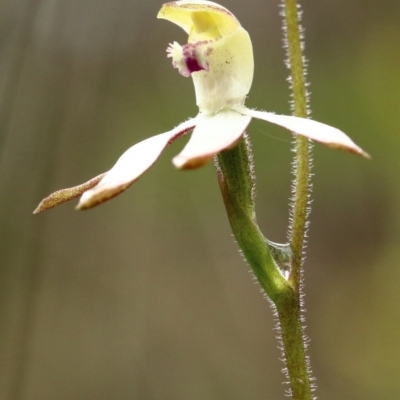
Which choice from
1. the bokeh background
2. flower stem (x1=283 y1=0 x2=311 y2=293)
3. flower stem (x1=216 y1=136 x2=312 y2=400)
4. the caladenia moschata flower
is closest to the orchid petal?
the caladenia moschata flower

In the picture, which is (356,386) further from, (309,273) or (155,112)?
(155,112)

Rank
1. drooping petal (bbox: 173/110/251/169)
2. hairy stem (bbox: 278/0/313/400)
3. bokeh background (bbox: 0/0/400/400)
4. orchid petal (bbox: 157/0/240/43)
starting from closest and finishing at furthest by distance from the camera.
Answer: drooping petal (bbox: 173/110/251/169) → hairy stem (bbox: 278/0/313/400) → orchid petal (bbox: 157/0/240/43) → bokeh background (bbox: 0/0/400/400)

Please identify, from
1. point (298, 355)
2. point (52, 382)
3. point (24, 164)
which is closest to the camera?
point (298, 355)

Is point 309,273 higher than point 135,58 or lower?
lower

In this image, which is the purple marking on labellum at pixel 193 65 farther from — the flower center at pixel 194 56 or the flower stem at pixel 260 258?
the flower stem at pixel 260 258

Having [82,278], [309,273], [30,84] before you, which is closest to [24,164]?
[30,84]

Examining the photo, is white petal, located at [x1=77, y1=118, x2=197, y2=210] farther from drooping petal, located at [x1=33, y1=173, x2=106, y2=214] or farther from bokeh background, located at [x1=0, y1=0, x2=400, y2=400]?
bokeh background, located at [x1=0, y1=0, x2=400, y2=400]

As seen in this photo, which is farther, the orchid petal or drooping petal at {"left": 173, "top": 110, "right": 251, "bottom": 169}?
the orchid petal

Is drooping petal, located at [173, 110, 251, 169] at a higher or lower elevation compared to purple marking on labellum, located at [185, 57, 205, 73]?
lower
